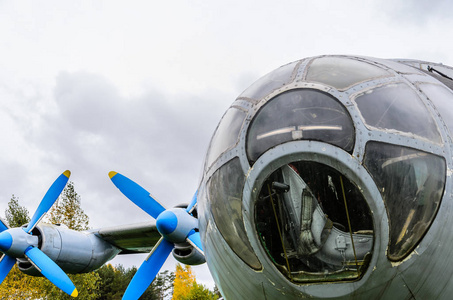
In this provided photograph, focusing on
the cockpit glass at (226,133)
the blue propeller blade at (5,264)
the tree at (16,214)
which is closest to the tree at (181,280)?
the tree at (16,214)

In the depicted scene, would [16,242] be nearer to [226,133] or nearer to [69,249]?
[69,249]

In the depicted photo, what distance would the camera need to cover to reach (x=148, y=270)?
10336 mm

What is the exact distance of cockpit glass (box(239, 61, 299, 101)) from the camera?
4.24 meters

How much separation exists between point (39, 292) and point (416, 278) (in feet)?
121

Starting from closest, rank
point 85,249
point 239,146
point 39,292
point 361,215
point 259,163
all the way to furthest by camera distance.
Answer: point 361,215 < point 259,163 < point 239,146 < point 85,249 < point 39,292

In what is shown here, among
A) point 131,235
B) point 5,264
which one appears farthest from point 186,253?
point 5,264

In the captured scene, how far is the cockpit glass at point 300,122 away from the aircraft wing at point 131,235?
8.67 m

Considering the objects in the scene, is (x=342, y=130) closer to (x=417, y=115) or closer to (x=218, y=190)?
(x=417, y=115)

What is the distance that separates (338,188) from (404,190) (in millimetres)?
519

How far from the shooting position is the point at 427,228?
3662 mm

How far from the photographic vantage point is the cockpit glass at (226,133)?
14.0ft

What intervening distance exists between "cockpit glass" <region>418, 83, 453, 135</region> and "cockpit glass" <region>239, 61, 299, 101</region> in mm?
1232

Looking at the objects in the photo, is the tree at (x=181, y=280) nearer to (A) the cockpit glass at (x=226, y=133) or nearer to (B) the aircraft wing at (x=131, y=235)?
(B) the aircraft wing at (x=131, y=235)

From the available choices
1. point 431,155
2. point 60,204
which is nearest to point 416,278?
point 431,155
